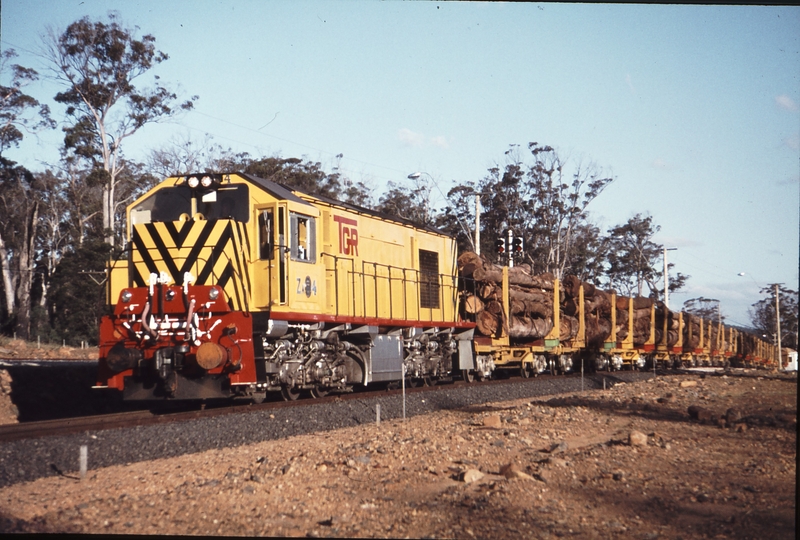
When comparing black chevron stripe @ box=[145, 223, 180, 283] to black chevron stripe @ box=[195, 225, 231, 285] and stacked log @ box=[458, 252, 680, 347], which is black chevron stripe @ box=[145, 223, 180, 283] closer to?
black chevron stripe @ box=[195, 225, 231, 285]

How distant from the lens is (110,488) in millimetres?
6938

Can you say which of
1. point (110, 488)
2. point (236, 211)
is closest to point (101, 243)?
point (236, 211)

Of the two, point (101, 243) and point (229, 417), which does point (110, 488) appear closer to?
point (229, 417)

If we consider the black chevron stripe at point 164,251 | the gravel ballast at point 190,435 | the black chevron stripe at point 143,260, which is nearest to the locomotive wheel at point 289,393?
the gravel ballast at point 190,435

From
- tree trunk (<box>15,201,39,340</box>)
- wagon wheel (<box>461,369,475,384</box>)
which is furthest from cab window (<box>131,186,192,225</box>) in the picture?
tree trunk (<box>15,201,39,340</box>)

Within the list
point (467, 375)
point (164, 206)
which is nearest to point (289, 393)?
point (164, 206)

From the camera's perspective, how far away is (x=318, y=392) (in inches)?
557

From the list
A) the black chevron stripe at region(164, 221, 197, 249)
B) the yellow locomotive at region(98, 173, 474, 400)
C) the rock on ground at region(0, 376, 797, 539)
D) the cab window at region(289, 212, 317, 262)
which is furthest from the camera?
the cab window at region(289, 212, 317, 262)

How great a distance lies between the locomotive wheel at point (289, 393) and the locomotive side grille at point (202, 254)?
202cm

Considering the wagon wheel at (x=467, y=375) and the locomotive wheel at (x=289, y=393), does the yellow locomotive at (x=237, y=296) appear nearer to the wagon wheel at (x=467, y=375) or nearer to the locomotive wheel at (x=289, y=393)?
the locomotive wheel at (x=289, y=393)

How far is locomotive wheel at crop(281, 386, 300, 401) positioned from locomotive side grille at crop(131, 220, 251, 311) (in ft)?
6.63

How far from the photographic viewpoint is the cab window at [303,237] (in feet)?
40.0

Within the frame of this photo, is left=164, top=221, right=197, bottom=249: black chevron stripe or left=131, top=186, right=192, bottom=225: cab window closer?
left=164, top=221, right=197, bottom=249: black chevron stripe

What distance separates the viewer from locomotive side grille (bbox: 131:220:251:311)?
A: 459 inches
